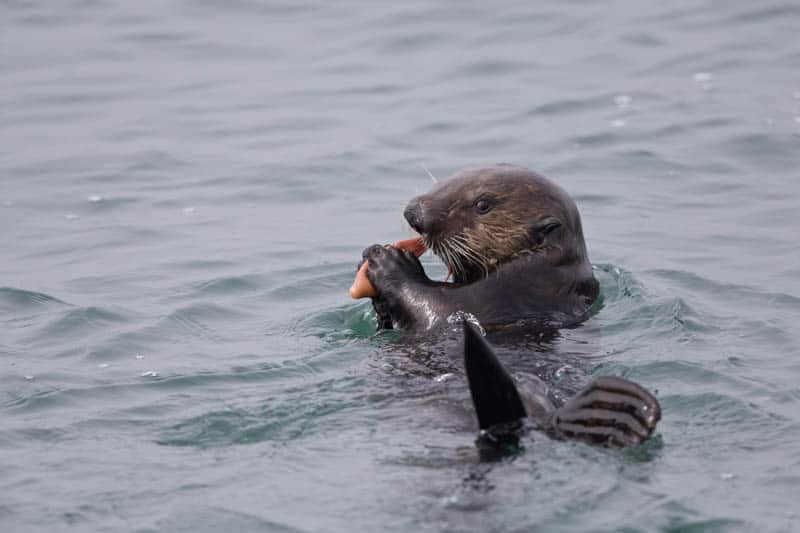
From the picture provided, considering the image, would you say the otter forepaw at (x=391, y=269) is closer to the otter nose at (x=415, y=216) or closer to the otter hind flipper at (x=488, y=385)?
the otter nose at (x=415, y=216)

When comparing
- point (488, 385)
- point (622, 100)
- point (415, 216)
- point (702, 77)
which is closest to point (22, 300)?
point (415, 216)

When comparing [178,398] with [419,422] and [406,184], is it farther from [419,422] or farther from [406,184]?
[406,184]

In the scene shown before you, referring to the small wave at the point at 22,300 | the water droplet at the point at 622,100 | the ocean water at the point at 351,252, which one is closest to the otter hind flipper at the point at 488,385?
the ocean water at the point at 351,252

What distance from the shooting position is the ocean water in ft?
15.1

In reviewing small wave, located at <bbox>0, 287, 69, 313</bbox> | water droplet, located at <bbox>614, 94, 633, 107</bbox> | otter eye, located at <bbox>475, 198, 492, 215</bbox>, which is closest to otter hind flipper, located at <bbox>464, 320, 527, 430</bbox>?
otter eye, located at <bbox>475, 198, 492, 215</bbox>

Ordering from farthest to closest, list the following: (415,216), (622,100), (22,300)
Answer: (622,100) → (22,300) → (415,216)

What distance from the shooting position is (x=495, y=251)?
6.45 metres

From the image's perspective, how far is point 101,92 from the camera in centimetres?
1309

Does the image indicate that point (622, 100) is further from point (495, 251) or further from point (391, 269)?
point (391, 269)

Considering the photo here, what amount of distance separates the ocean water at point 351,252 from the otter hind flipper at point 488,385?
15cm

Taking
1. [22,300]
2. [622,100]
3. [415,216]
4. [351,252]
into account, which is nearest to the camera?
[415,216]

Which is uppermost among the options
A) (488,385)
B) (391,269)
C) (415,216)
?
(415,216)

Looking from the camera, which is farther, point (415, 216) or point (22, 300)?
point (22, 300)

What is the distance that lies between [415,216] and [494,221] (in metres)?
0.42
